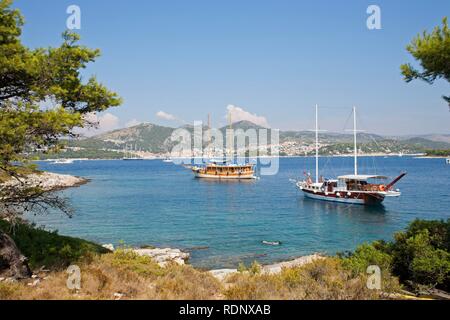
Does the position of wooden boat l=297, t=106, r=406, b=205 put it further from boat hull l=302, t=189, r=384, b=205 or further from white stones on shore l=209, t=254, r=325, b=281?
white stones on shore l=209, t=254, r=325, b=281

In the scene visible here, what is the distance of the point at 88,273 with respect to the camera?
874cm

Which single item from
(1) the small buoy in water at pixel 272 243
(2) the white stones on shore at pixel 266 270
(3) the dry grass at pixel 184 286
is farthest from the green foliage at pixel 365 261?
(1) the small buoy in water at pixel 272 243


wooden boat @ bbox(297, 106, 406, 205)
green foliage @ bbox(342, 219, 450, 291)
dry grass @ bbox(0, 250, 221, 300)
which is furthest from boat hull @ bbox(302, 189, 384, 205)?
dry grass @ bbox(0, 250, 221, 300)

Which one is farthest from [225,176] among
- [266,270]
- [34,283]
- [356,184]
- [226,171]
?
[34,283]

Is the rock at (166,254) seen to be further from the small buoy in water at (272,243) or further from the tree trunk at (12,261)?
the tree trunk at (12,261)

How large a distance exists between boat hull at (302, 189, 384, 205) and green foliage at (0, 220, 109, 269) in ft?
134

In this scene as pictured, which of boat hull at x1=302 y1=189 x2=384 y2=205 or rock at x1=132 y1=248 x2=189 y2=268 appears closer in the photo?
rock at x1=132 y1=248 x2=189 y2=268

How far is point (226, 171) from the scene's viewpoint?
97.0 m

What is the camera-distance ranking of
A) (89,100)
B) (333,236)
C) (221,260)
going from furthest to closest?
1. (333,236)
2. (221,260)
3. (89,100)

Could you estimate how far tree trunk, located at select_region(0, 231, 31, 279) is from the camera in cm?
868

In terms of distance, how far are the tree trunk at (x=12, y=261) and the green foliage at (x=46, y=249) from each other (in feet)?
1.62
